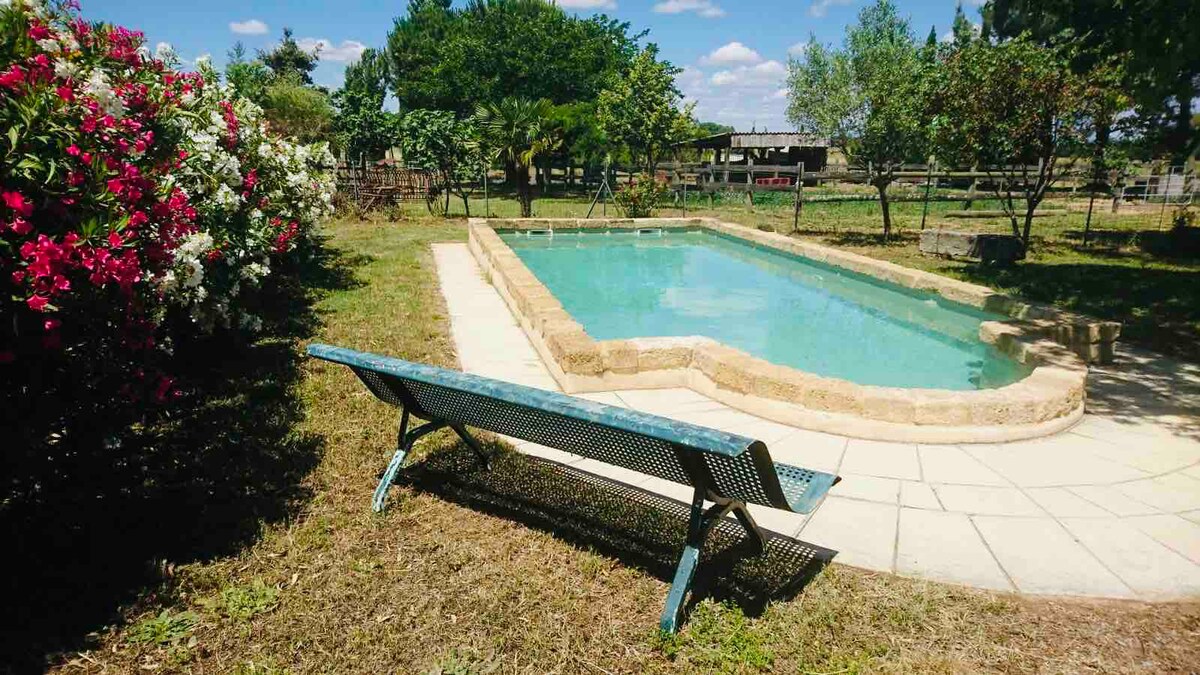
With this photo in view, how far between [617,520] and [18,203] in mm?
2818

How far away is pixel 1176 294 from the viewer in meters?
8.78

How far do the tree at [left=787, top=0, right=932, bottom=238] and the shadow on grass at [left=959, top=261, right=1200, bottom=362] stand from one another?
3606 millimetres

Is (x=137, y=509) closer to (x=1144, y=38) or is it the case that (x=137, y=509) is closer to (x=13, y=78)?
(x=13, y=78)

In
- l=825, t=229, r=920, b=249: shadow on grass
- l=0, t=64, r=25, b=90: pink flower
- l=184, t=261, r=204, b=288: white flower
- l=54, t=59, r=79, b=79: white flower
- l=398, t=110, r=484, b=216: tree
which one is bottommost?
l=825, t=229, r=920, b=249: shadow on grass

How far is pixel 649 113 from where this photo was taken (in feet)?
77.8

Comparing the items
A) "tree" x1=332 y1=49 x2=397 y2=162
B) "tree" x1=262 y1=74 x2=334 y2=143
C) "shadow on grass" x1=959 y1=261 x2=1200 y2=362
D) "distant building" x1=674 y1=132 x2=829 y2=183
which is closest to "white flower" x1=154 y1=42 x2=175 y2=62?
"shadow on grass" x1=959 y1=261 x2=1200 y2=362

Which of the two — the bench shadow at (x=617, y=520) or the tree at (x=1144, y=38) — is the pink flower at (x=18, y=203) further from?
the tree at (x=1144, y=38)

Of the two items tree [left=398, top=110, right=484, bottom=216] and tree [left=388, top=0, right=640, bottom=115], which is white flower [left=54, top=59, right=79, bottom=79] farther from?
tree [left=388, top=0, right=640, bottom=115]

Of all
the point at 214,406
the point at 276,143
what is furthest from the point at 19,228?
the point at 276,143

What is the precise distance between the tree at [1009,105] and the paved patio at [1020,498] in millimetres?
7010

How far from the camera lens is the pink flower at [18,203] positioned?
217 centimetres

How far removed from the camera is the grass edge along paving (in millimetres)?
2396

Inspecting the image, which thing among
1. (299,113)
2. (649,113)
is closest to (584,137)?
(649,113)

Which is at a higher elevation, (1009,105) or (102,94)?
(1009,105)
